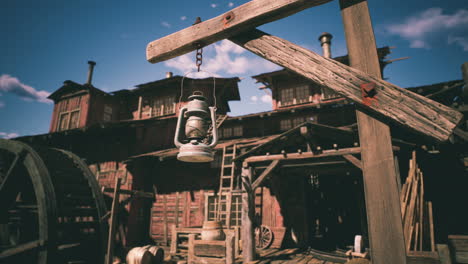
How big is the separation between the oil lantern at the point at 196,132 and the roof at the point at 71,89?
20.1 metres

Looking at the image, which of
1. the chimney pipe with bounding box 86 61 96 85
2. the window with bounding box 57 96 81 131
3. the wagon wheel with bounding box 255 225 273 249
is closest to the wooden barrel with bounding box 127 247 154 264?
the wagon wheel with bounding box 255 225 273 249

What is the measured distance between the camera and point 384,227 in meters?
1.62

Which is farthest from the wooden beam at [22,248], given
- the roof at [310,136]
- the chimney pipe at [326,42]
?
the chimney pipe at [326,42]

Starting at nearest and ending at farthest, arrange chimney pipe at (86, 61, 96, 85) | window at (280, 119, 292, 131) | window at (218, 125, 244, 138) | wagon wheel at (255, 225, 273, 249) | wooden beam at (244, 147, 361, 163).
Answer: wooden beam at (244, 147, 361, 163) < wagon wheel at (255, 225, 273, 249) < window at (280, 119, 292, 131) < window at (218, 125, 244, 138) < chimney pipe at (86, 61, 96, 85)

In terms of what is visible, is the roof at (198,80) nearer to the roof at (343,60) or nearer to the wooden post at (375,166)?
the roof at (343,60)

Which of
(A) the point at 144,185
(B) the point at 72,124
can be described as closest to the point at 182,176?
(A) the point at 144,185

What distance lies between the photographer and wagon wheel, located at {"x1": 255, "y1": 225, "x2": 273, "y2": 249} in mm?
10695

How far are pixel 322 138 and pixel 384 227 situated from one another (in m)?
7.04

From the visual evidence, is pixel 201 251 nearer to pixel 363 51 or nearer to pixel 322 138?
pixel 322 138

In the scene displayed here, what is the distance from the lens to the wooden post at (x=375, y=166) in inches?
63.0

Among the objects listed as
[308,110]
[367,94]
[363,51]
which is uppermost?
[308,110]

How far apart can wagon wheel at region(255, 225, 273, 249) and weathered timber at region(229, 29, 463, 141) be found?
10.1 m

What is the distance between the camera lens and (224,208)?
478 inches

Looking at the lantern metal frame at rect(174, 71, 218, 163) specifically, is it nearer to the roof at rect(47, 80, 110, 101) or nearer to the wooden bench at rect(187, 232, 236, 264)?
the wooden bench at rect(187, 232, 236, 264)
